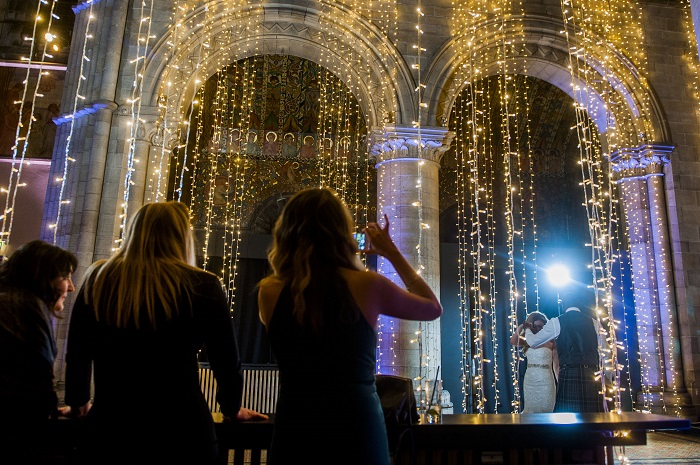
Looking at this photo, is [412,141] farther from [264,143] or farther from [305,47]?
[264,143]

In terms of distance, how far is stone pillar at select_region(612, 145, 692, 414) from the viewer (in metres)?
7.24

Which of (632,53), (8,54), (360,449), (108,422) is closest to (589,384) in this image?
(360,449)

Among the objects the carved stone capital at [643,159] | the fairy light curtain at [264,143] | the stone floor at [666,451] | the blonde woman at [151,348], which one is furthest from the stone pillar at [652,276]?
the blonde woman at [151,348]

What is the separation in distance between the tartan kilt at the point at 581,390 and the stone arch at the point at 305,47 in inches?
163

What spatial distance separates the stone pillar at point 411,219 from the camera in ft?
22.0

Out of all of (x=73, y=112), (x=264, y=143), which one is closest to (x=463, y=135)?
(x=264, y=143)

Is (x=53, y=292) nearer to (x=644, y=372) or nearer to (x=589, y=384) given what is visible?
(x=589, y=384)

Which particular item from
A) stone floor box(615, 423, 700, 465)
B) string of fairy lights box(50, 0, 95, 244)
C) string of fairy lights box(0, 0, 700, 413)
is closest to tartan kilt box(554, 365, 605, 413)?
string of fairy lights box(0, 0, 700, 413)

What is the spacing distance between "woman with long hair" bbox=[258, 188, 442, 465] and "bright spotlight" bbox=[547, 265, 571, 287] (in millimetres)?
9510

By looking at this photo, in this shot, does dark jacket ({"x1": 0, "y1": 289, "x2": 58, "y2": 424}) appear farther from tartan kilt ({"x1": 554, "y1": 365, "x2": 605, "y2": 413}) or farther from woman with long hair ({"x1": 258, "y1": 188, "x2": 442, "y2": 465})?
tartan kilt ({"x1": 554, "y1": 365, "x2": 605, "y2": 413})

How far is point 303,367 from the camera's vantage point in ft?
4.60

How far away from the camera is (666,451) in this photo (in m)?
5.36

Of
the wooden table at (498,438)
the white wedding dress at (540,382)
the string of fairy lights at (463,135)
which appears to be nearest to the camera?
the wooden table at (498,438)

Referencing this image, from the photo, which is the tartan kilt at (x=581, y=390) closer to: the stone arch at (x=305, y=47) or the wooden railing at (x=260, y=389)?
the wooden railing at (x=260, y=389)
